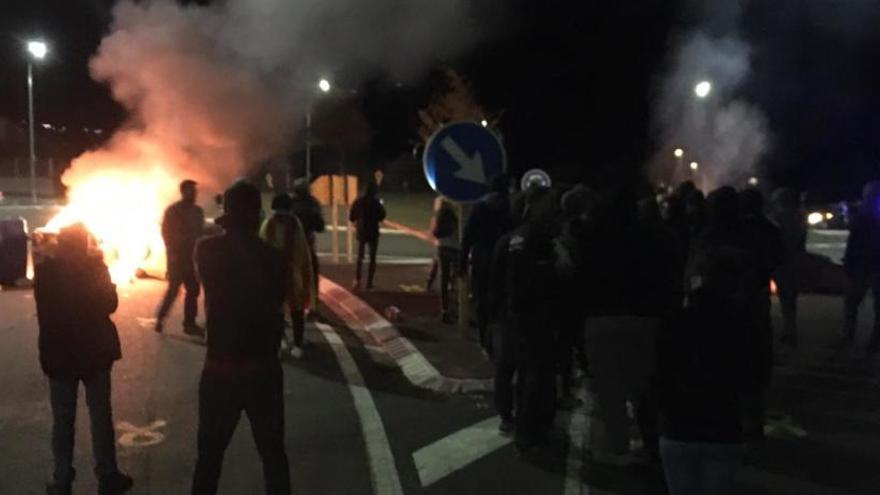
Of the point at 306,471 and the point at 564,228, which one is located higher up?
the point at 564,228

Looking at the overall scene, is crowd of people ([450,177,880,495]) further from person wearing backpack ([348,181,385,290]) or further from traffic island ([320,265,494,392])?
person wearing backpack ([348,181,385,290])

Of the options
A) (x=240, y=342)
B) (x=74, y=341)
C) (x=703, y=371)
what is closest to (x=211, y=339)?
(x=240, y=342)

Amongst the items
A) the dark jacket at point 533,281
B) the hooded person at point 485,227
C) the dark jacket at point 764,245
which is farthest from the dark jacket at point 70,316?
the dark jacket at point 764,245

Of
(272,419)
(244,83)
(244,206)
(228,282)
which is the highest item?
(244,83)

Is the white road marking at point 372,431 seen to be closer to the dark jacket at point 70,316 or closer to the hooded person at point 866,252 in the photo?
the dark jacket at point 70,316

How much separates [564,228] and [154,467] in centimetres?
292

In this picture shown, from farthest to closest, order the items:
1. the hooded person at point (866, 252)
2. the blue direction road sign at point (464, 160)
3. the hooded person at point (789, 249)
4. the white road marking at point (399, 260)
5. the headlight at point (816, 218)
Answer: the headlight at point (816, 218) < the white road marking at point (399, 260) < the hooded person at point (789, 249) < the hooded person at point (866, 252) < the blue direction road sign at point (464, 160)

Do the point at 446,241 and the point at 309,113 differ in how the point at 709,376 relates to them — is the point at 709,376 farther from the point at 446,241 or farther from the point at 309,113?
the point at 309,113

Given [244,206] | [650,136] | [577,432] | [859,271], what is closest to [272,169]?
[859,271]

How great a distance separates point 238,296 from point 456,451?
2552 mm

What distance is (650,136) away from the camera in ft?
148

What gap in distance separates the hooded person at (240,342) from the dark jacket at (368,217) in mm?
9766

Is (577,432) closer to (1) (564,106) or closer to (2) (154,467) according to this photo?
(2) (154,467)

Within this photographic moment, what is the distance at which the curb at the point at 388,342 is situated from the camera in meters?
8.55
